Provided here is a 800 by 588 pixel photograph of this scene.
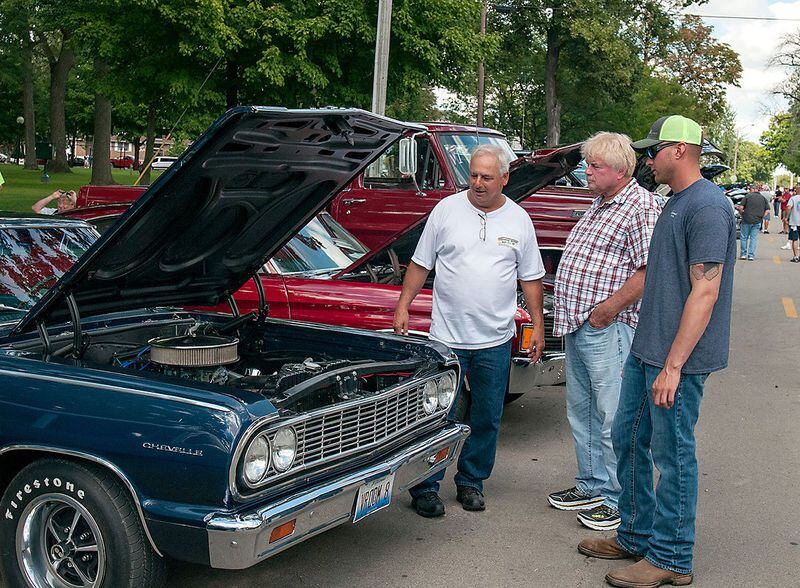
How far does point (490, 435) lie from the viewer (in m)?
5.11

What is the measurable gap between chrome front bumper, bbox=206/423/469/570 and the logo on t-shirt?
1.27 metres

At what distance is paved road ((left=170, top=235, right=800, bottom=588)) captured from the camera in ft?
14.0

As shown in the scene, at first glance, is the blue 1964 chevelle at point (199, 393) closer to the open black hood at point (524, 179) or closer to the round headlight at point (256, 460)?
the round headlight at point (256, 460)

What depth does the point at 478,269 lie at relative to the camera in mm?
4961

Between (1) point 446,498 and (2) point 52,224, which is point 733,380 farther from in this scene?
(2) point 52,224

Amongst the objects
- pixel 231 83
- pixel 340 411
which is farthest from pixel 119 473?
pixel 231 83

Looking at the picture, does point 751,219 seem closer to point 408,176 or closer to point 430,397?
point 408,176

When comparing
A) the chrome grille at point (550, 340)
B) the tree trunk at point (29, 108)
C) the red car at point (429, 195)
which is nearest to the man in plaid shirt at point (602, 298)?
the chrome grille at point (550, 340)

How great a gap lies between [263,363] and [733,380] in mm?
5671

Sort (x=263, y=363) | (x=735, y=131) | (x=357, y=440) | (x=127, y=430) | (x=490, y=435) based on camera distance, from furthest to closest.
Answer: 1. (x=735, y=131)
2. (x=490, y=435)
3. (x=263, y=363)
4. (x=357, y=440)
5. (x=127, y=430)

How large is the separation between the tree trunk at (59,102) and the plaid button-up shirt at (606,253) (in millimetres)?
36232

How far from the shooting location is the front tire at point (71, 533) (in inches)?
133

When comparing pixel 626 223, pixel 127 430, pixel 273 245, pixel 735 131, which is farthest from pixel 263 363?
pixel 735 131

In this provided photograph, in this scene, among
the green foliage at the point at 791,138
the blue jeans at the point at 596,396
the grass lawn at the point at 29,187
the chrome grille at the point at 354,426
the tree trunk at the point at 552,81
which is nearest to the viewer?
the chrome grille at the point at 354,426
